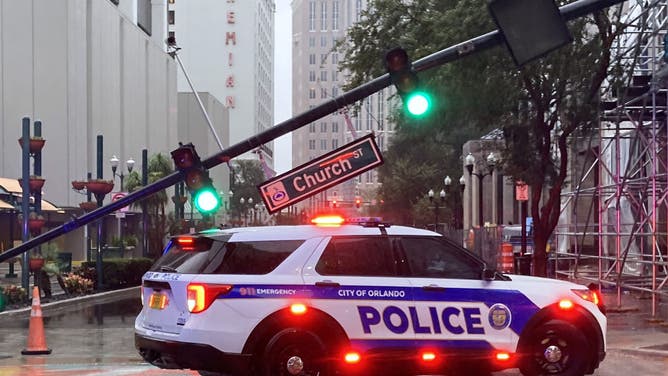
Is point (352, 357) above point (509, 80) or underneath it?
underneath

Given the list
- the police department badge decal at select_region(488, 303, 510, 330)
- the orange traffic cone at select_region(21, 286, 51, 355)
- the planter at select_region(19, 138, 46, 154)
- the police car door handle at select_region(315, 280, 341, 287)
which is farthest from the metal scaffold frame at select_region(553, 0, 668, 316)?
the planter at select_region(19, 138, 46, 154)

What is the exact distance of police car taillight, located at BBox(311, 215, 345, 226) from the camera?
9.31 m

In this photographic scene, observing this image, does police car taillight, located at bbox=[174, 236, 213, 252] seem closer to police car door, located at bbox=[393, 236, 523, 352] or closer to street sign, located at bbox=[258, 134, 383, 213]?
street sign, located at bbox=[258, 134, 383, 213]

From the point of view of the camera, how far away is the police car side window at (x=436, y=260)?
928 centimetres

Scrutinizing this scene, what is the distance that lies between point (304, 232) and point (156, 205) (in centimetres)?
4124

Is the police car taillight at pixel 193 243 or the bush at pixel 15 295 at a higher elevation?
the police car taillight at pixel 193 243

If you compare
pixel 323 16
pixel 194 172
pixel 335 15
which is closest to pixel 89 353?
pixel 194 172

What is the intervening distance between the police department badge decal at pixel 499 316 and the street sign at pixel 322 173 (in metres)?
2.03

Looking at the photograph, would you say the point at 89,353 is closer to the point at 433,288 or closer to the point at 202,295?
the point at 202,295

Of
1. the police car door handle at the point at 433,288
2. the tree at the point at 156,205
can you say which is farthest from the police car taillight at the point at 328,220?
the tree at the point at 156,205

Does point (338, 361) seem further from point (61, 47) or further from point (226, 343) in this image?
point (61, 47)

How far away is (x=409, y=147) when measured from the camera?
232ft

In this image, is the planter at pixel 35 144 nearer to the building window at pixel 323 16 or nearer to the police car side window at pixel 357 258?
the police car side window at pixel 357 258

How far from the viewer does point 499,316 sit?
30.3 ft
